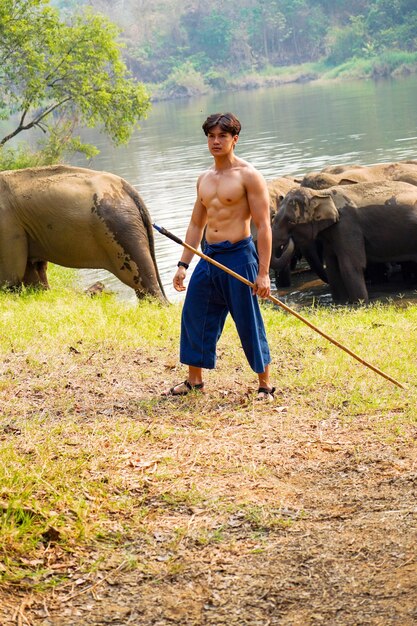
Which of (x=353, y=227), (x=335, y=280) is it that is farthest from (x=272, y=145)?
(x=353, y=227)

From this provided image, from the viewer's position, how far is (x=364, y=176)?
15633 millimetres

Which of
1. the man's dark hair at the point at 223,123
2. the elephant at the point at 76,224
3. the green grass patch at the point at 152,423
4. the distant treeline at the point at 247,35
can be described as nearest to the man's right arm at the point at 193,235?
the man's dark hair at the point at 223,123

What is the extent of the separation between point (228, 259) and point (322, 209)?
651 cm

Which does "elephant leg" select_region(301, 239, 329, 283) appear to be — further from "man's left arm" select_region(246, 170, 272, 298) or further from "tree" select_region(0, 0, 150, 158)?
"tree" select_region(0, 0, 150, 158)

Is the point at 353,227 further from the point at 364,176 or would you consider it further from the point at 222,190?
the point at 222,190

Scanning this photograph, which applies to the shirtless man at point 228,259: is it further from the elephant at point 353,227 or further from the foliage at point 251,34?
the foliage at point 251,34

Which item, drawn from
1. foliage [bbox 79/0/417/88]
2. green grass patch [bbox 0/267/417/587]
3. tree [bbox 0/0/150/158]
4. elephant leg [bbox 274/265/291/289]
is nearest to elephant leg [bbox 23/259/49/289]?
green grass patch [bbox 0/267/417/587]

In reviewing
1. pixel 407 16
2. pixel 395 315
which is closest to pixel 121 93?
pixel 395 315

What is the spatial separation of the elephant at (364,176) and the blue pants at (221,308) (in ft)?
28.1

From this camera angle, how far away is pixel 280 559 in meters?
4.30

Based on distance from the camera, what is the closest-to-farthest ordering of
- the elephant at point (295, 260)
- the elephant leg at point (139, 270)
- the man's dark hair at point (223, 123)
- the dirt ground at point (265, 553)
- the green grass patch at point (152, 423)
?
the dirt ground at point (265, 553)
the green grass patch at point (152, 423)
the man's dark hair at point (223, 123)
the elephant leg at point (139, 270)
the elephant at point (295, 260)

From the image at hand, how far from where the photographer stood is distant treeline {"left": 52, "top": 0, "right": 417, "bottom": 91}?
272ft

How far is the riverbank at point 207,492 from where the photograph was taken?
13.3 feet

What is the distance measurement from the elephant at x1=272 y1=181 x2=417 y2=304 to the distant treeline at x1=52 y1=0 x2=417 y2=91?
6781cm
